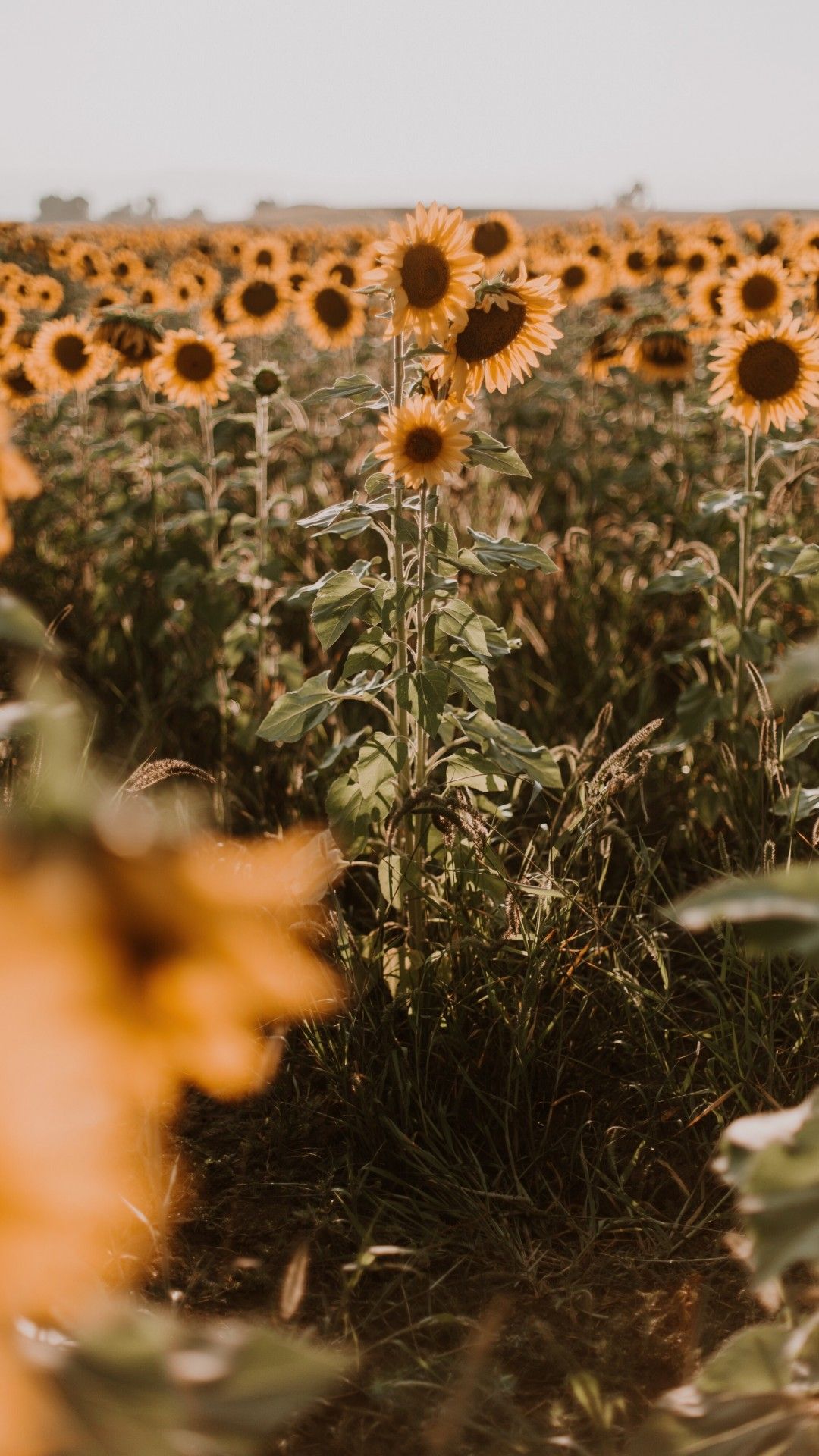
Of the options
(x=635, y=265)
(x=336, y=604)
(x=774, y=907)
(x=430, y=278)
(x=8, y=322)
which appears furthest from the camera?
(x=635, y=265)

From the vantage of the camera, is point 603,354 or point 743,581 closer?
point 743,581

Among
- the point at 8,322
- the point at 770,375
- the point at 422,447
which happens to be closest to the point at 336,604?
the point at 422,447

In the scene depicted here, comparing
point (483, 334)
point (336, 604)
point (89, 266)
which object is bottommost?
point (336, 604)

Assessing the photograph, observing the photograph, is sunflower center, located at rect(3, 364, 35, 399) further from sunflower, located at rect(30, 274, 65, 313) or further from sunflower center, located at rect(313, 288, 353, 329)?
sunflower, located at rect(30, 274, 65, 313)

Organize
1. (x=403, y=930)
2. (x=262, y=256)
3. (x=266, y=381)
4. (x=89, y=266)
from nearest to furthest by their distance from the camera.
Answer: (x=403, y=930), (x=266, y=381), (x=262, y=256), (x=89, y=266)

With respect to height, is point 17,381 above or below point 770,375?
above

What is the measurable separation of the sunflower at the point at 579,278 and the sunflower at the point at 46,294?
3320 mm

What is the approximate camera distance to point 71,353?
479 centimetres

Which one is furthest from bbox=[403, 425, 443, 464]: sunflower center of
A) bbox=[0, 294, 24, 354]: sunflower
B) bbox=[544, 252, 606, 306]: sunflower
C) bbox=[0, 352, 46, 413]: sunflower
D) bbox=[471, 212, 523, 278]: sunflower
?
bbox=[544, 252, 606, 306]: sunflower

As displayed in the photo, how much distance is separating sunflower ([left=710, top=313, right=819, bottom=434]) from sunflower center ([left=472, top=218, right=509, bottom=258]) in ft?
13.9

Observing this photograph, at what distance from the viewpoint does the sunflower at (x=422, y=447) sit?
7.16ft

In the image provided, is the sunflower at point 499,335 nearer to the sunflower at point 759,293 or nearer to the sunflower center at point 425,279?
the sunflower center at point 425,279

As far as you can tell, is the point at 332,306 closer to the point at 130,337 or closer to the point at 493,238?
the point at 130,337

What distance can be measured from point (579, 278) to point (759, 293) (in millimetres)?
4344
